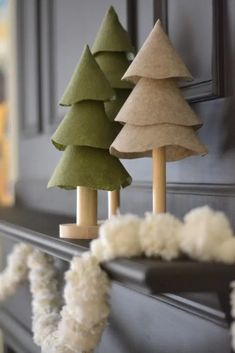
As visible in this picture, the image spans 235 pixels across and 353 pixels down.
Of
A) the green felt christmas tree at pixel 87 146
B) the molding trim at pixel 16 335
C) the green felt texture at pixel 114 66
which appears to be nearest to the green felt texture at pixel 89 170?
the green felt christmas tree at pixel 87 146

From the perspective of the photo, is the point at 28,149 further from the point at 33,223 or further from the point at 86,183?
the point at 86,183

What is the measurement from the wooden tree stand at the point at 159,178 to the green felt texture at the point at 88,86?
10 cm

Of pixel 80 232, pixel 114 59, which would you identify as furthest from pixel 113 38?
pixel 80 232

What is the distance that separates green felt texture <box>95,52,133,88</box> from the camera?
724 millimetres

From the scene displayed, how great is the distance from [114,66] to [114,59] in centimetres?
1

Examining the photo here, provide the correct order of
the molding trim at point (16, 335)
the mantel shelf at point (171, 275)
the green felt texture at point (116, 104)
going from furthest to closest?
the molding trim at point (16, 335) → the green felt texture at point (116, 104) → the mantel shelf at point (171, 275)

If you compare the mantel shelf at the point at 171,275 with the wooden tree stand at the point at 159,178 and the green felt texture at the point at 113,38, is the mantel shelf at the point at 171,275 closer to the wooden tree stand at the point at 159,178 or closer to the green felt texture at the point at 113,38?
the wooden tree stand at the point at 159,178

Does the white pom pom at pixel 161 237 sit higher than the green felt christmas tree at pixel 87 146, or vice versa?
the green felt christmas tree at pixel 87 146

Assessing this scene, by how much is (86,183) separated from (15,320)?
0.61 meters

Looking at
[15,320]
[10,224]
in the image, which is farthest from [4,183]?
[10,224]

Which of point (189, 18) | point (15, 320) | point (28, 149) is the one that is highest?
point (189, 18)

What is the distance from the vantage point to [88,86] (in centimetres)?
67

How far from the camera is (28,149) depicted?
4.18 feet

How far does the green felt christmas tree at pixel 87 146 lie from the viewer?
0.65 m
